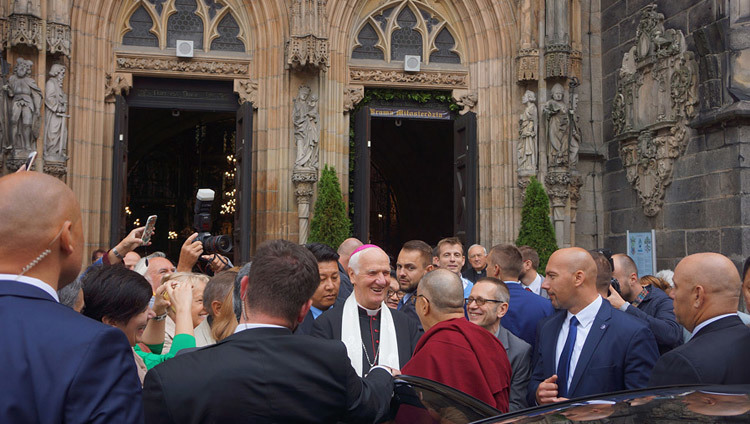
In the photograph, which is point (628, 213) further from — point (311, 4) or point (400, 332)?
point (400, 332)

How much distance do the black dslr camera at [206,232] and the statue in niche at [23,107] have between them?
7507 mm

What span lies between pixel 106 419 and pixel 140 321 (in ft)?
5.10

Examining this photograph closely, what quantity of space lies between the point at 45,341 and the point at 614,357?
309 centimetres

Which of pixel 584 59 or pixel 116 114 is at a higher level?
pixel 584 59

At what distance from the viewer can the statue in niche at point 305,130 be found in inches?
513

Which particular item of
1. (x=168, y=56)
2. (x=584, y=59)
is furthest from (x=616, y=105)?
(x=168, y=56)

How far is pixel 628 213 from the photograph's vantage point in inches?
539

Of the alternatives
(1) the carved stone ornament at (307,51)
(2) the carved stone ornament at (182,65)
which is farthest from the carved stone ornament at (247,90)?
(1) the carved stone ornament at (307,51)

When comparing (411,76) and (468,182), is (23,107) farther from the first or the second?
(468,182)

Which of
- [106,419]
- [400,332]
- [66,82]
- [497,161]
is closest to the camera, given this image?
[106,419]

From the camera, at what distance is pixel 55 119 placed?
11961mm

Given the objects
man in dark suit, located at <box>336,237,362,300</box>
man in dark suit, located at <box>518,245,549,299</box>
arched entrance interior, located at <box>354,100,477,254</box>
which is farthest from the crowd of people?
arched entrance interior, located at <box>354,100,477,254</box>

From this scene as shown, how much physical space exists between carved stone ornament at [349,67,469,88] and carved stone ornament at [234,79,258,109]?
1.84 m

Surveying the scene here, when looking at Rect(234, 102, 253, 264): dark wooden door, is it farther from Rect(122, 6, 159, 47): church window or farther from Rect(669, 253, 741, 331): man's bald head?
Rect(669, 253, 741, 331): man's bald head
